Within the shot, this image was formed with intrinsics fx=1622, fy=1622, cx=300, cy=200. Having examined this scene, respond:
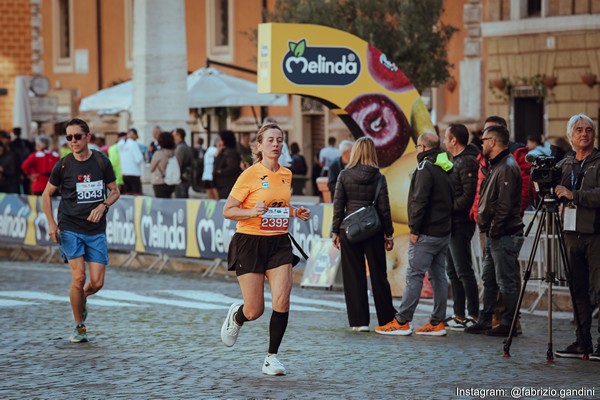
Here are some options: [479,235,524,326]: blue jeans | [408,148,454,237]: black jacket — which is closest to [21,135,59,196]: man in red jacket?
[408,148,454,237]: black jacket

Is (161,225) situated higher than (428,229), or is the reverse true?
(428,229)

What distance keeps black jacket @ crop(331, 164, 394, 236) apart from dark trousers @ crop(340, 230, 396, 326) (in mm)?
155

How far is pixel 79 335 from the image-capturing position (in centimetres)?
1362

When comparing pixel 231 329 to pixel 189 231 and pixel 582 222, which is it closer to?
pixel 582 222

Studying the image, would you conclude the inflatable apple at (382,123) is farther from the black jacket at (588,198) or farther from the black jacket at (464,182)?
the black jacket at (588,198)

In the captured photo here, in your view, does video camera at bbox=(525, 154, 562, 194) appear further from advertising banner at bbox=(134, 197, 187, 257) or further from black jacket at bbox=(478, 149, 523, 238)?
advertising banner at bbox=(134, 197, 187, 257)

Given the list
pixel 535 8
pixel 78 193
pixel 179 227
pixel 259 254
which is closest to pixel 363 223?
pixel 78 193

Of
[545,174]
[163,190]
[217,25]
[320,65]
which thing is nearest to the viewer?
[545,174]

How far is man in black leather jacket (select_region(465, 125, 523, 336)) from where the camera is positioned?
13.8 meters

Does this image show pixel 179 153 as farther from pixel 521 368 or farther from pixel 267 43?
pixel 521 368

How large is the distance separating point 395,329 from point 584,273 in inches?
93.1

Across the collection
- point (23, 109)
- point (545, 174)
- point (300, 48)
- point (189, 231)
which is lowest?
point (189, 231)

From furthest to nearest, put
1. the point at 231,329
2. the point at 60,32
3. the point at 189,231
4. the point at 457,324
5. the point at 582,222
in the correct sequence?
the point at 60,32, the point at 189,231, the point at 457,324, the point at 582,222, the point at 231,329

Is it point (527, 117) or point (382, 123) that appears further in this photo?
point (527, 117)
